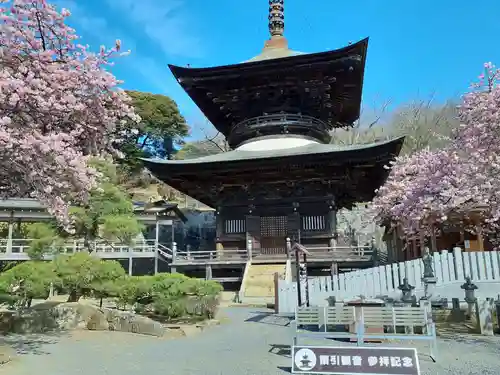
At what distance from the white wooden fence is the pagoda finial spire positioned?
20.5 meters

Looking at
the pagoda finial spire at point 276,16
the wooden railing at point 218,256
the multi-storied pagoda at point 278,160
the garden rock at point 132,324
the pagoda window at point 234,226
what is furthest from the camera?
the pagoda finial spire at point 276,16

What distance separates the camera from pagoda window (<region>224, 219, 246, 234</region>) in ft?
78.7

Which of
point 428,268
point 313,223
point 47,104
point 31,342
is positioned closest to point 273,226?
point 313,223

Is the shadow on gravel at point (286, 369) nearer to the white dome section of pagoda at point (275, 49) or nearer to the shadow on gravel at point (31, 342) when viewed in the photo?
the shadow on gravel at point (31, 342)

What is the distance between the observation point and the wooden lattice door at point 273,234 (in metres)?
23.4

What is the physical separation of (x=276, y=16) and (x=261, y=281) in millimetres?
19251

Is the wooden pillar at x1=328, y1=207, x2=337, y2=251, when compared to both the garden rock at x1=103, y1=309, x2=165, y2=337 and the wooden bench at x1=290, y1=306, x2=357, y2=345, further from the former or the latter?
the wooden bench at x1=290, y1=306, x2=357, y2=345

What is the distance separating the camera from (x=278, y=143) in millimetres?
24500

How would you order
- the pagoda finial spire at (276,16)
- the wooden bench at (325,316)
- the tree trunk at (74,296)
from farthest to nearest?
the pagoda finial spire at (276,16) → the tree trunk at (74,296) → the wooden bench at (325,316)

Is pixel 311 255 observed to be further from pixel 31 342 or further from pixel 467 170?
pixel 31 342

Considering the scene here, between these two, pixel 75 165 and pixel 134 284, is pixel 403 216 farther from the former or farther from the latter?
pixel 75 165

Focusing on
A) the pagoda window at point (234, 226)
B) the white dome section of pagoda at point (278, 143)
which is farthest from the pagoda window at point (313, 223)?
the white dome section of pagoda at point (278, 143)

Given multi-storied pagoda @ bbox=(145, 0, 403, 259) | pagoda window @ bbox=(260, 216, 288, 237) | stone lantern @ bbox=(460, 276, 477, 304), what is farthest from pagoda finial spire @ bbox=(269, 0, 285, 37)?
stone lantern @ bbox=(460, 276, 477, 304)

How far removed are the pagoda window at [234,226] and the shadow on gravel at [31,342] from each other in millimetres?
13159
